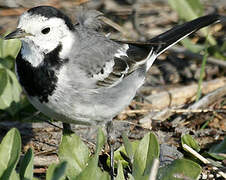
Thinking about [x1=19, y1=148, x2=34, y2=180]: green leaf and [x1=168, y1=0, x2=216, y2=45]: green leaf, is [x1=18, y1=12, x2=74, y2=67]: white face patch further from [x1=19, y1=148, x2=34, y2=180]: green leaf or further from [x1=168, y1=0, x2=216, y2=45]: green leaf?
[x1=168, y1=0, x2=216, y2=45]: green leaf

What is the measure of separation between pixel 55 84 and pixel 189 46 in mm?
2837

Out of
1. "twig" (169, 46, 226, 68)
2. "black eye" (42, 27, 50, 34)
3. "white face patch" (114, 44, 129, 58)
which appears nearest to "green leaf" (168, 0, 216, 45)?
"twig" (169, 46, 226, 68)

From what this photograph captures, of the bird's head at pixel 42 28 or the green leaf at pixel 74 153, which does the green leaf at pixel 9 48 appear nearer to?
the bird's head at pixel 42 28

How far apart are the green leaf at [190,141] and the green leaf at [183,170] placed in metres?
0.96

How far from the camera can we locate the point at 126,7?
8000 millimetres

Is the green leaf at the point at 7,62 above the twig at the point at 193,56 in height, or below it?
above

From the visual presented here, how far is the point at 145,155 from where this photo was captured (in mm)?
3980

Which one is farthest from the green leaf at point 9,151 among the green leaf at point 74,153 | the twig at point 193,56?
the twig at point 193,56

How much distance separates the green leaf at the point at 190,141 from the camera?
4.70 meters

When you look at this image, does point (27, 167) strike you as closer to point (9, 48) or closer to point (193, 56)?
point (9, 48)

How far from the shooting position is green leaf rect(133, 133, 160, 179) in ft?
12.9

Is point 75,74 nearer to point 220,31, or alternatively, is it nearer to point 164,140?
point 164,140

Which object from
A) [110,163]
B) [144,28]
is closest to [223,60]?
[144,28]

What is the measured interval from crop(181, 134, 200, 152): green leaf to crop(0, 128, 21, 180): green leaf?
5.44 ft
